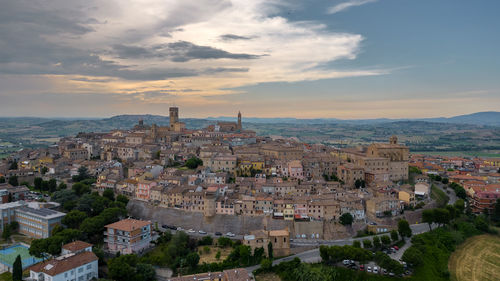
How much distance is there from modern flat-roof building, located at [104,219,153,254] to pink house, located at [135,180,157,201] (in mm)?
9400

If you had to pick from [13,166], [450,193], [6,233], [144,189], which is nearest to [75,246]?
[6,233]

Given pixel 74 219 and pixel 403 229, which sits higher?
pixel 74 219

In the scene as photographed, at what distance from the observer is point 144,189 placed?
4922 cm

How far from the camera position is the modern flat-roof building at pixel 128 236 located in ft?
122

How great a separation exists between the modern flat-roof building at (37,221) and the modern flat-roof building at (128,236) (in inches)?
271

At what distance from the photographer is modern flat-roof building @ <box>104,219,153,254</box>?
37.3 m

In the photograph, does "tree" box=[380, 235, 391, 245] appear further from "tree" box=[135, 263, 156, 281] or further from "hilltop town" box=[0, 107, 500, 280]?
"tree" box=[135, 263, 156, 281]

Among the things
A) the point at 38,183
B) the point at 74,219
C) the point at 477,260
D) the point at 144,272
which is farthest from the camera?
the point at 38,183

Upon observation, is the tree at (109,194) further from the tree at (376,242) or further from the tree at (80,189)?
the tree at (376,242)

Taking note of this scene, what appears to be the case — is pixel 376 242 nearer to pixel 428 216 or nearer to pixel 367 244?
pixel 367 244

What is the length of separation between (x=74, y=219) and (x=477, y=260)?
156 feet

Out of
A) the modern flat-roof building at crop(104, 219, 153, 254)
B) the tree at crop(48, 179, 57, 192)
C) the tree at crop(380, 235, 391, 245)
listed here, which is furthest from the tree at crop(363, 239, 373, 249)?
the tree at crop(48, 179, 57, 192)

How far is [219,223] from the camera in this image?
42281 millimetres

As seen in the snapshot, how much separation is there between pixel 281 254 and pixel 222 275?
27.2 ft
